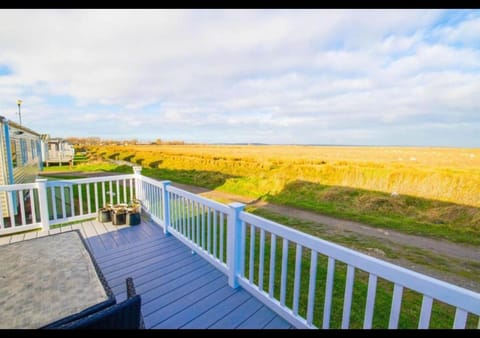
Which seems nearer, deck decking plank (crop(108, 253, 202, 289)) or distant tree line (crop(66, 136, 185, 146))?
deck decking plank (crop(108, 253, 202, 289))

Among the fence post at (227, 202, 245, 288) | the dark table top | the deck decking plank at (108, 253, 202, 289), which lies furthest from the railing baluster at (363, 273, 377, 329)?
the deck decking plank at (108, 253, 202, 289)

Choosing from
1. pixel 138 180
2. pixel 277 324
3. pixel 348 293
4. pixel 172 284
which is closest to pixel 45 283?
pixel 172 284

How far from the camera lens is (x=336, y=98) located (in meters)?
26.4

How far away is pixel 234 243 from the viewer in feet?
8.39

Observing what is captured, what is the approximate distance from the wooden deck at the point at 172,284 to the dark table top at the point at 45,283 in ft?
Answer: 2.58

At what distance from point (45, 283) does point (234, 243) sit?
66.1 inches

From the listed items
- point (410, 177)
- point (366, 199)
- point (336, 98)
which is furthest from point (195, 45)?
point (336, 98)

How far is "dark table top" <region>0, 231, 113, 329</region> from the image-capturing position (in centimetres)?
126

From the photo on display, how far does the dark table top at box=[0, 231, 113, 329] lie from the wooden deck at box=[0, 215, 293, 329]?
0.79m

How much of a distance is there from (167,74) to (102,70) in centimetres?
344

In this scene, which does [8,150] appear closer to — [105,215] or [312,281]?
[105,215]

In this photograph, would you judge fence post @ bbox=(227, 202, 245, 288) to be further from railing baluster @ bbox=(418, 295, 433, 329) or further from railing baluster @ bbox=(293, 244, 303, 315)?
railing baluster @ bbox=(418, 295, 433, 329)

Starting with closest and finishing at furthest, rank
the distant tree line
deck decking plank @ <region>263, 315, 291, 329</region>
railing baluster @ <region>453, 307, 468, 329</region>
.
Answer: railing baluster @ <region>453, 307, 468, 329</region> < deck decking plank @ <region>263, 315, 291, 329</region> < the distant tree line
